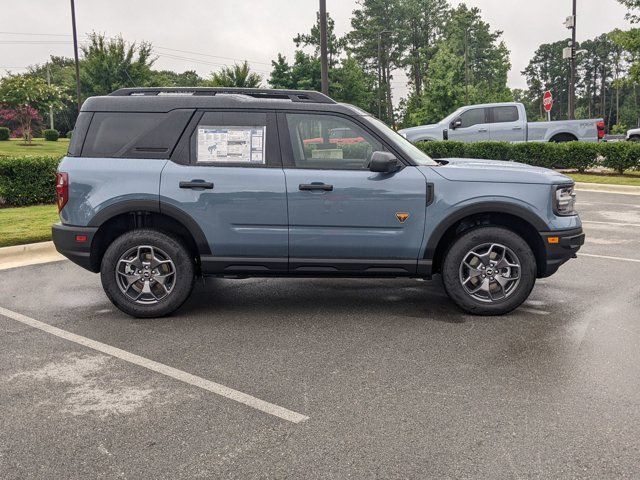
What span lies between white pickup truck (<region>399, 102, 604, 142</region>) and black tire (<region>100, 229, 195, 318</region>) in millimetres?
16147

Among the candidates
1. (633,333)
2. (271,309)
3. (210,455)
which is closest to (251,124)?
(271,309)

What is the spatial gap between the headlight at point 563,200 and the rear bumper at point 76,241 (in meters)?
4.10

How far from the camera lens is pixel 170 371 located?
14.3ft

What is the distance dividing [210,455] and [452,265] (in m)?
3.08

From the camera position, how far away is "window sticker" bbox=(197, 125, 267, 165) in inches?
220

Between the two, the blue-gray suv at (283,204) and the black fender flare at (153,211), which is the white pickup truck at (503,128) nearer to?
the blue-gray suv at (283,204)

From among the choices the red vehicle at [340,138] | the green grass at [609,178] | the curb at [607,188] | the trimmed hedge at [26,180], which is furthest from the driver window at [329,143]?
the green grass at [609,178]

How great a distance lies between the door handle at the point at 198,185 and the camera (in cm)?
548

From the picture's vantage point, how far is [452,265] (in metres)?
5.57

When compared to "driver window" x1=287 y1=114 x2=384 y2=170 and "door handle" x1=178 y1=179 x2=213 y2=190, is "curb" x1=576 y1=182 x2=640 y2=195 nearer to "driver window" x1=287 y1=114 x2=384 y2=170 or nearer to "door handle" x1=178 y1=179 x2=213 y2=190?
"driver window" x1=287 y1=114 x2=384 y2=170

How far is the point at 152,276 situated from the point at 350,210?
188 centimetres

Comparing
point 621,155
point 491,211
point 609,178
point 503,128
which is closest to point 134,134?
point 491,211

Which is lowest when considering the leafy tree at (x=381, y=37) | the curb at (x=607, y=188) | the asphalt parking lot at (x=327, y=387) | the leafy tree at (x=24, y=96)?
the asphalt parking lot at (x=327, y=387)

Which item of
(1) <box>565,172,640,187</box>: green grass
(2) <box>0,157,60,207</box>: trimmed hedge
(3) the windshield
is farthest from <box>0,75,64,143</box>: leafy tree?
(3) the windshield
